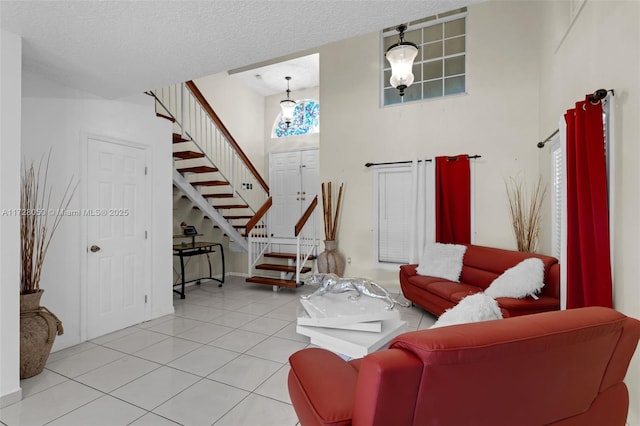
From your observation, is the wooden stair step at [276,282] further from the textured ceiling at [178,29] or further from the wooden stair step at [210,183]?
the textured ceiling at [178,29]

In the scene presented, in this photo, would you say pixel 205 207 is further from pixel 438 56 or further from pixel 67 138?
pixel 438 56

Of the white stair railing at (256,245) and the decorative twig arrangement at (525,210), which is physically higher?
the decorative twig arrangement at (525,210)

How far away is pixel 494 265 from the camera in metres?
3.92

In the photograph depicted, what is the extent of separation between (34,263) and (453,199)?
15.7 feet

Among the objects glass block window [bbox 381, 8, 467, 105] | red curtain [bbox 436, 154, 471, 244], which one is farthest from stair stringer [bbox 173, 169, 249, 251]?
red curtain [bbox 436, 154, 471, 244]

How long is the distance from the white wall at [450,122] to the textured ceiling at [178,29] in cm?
299

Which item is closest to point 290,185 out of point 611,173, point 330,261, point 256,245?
point 256,245

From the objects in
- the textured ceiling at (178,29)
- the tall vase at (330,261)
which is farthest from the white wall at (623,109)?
the tall vase at (330,261)

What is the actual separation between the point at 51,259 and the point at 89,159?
3.39ft

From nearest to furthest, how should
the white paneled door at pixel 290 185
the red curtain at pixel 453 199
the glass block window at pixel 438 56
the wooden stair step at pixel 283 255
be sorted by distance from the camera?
the red curtain at pixel 453 199 < the glass block window at pixel 438 56 < the wooden stair step at pixel 283 255 < the white paneled door at pixel 290 185

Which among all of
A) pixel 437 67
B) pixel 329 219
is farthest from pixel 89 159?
pixel 437 67

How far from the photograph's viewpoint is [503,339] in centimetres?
108

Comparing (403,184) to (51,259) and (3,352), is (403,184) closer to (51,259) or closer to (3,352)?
(51,259)

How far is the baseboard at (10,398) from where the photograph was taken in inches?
90.0
